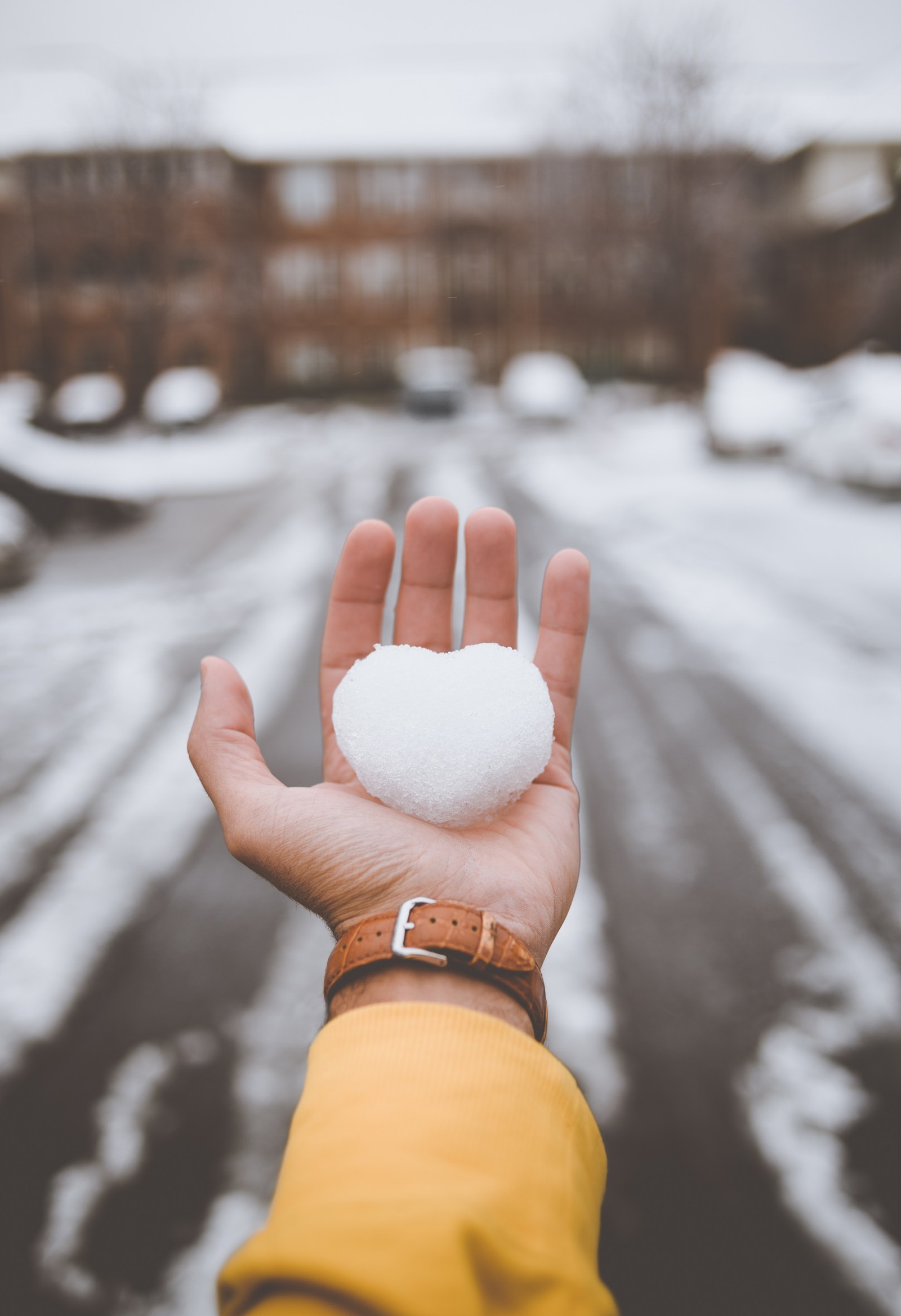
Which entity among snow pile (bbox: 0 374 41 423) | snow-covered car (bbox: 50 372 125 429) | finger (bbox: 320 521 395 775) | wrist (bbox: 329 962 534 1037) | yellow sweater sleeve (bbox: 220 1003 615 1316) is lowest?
snow pile (bbox: 0 374 41 423)

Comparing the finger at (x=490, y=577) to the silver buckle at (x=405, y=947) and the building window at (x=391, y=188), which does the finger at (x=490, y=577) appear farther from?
the building window at (x=391, y=188)

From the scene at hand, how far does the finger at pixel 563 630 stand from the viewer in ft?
6.23

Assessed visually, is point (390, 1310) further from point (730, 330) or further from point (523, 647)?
point (730, 330)

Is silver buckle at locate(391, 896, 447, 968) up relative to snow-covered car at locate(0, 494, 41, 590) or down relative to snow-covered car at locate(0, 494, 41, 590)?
up

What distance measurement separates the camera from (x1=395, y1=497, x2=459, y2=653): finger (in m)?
1.97

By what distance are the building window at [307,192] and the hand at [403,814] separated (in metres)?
38.4

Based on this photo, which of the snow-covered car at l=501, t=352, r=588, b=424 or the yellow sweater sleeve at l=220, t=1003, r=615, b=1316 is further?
the snow-covered car at l=501, t=352, r=588, b=424

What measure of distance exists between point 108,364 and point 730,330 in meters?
26.3

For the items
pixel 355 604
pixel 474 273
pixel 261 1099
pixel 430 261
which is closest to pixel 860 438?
pixel 355 604

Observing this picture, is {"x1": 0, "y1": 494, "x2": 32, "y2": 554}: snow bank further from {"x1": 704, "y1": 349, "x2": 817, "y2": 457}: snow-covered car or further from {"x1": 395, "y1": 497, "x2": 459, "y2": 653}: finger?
{"x1": 704, "y1": 349, "x2": 817, "y2": 457}: snow-covered car

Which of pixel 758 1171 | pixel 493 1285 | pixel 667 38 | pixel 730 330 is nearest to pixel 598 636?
pixel 758 1171

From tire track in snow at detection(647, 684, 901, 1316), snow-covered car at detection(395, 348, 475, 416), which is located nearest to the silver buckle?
tire track in snow at detection(647, 684, 901, 1316)

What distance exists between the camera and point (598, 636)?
5332 millimetres

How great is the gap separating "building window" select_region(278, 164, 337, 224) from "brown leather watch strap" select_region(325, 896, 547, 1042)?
39384 mm
